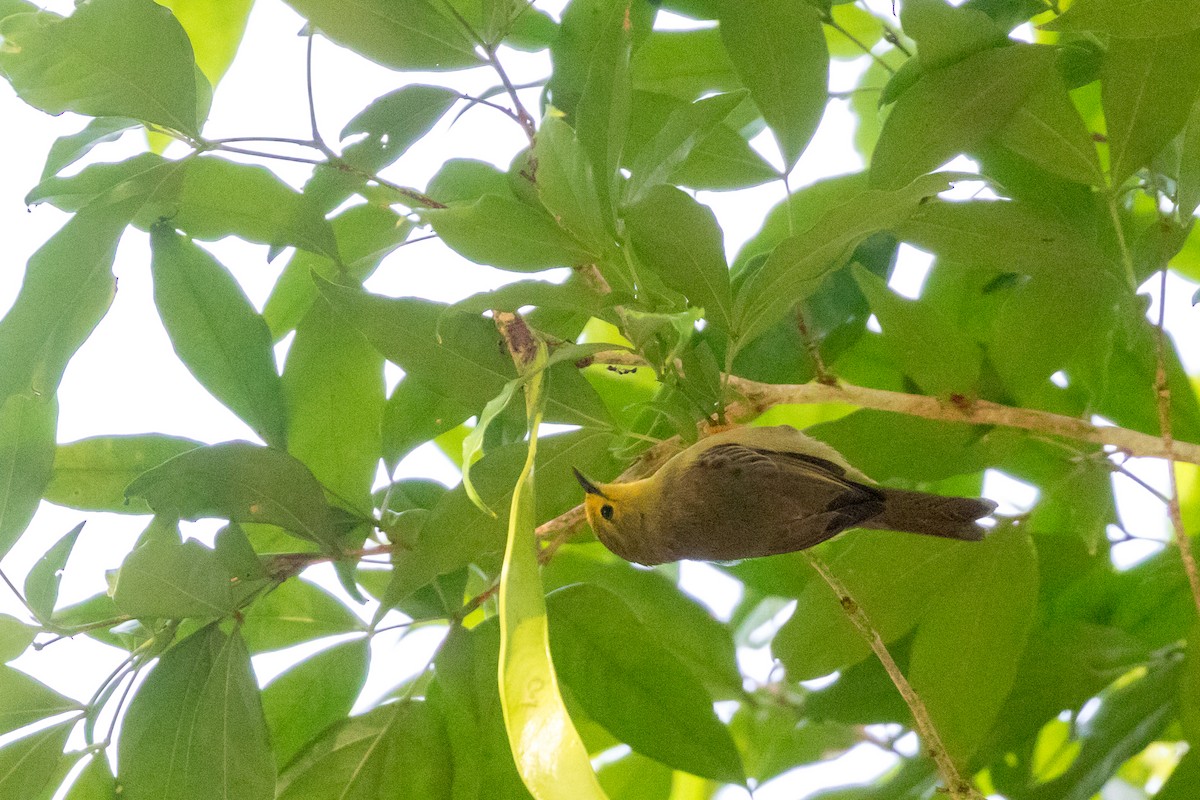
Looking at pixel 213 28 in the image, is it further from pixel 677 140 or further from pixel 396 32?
pixel 677 140

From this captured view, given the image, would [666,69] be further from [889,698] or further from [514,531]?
[889,698]

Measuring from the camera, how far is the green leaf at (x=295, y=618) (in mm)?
1508

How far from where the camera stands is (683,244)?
1.12 meters

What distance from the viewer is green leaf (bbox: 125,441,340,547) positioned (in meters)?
1.24

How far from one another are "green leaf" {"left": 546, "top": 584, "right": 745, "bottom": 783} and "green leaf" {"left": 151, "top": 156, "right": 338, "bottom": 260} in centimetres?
64

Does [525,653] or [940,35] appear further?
[940,35]

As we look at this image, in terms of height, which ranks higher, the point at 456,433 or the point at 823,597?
the point at 456,433

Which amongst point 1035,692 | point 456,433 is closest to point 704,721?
point 1035,692

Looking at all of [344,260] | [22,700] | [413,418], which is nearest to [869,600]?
[413,418]

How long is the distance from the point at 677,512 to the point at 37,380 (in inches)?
34.1

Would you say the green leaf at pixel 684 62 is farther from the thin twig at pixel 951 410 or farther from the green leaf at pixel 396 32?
the thin twig at pixel 951 410

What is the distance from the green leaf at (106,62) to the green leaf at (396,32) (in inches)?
6.7

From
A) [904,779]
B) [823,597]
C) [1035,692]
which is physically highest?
[823,597]

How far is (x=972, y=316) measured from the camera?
1569 millimetres
